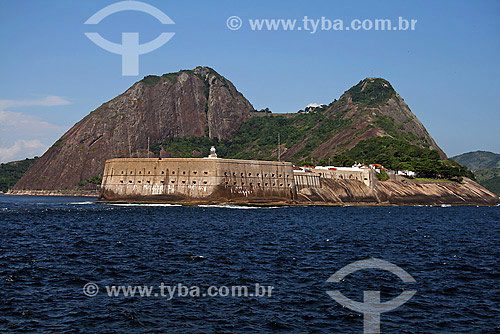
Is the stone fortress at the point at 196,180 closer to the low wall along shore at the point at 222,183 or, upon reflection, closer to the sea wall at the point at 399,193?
the low wall along shore at the point at 222,183

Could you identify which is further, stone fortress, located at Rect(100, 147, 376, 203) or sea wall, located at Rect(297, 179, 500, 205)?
sea wall, located at Rect(297, 179, 500, 205)

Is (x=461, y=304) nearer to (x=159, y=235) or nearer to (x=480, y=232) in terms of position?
(x=159, y=235)

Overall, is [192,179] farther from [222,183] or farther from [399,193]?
[399,193]

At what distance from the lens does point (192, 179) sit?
319 feet

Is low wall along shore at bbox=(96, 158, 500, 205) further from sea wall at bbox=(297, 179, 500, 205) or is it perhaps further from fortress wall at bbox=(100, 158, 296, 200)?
sea wall at bbox=(297, 179, 500, 205)

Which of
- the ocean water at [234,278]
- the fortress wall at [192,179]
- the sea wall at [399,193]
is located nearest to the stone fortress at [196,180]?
the fortress wall at [192,179]

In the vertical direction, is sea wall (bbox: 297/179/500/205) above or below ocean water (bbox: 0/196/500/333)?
above

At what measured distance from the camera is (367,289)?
1045 inches

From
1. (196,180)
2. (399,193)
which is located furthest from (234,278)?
(399,193)

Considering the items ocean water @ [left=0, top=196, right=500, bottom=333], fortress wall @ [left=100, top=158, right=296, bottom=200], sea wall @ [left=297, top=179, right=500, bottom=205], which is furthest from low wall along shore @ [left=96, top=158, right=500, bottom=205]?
ocean water @ [left=0, top=196, right=500, bottom=333]

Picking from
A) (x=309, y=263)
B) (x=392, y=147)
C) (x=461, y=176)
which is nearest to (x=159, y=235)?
(x=309, y=263)

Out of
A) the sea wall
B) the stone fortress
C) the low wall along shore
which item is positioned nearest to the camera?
the stone fortress

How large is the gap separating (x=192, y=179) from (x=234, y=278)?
6963 cm

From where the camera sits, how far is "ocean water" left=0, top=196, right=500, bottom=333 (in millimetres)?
20656
